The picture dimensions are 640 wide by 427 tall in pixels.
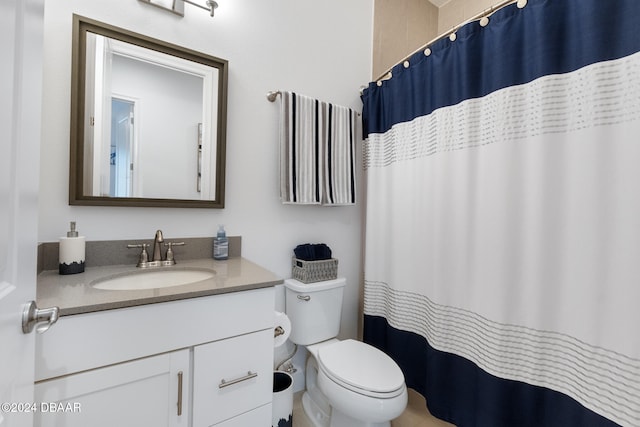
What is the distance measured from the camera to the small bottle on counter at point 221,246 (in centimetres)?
139

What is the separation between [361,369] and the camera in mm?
1272

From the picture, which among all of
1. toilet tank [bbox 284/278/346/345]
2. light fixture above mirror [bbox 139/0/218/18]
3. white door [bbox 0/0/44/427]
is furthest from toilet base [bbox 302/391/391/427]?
light fixture above mirror [bbox 139/0/218/18]

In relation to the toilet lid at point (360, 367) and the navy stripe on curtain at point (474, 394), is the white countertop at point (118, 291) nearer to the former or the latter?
the toilet lid at point (360, 367)

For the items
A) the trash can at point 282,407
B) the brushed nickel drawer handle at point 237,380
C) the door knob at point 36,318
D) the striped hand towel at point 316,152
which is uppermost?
the striped hand towel at point 316,152

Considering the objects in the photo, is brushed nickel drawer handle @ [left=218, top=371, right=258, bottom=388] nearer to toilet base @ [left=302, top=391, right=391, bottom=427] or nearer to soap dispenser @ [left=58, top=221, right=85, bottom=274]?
Answer: toilet base @ [left=302, top=391, right=391, bottom=427]

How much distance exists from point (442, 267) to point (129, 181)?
1.51 meters

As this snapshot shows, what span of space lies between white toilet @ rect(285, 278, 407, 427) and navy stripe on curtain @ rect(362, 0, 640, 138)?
3.78 ft

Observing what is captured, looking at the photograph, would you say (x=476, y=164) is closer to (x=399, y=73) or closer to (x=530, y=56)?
(x=530, y=56)

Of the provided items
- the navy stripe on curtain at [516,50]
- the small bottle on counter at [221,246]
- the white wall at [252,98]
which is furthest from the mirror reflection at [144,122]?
the navy stripe on curtain at [516,50]

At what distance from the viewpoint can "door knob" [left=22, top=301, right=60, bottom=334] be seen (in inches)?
21.2

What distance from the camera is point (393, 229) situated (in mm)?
1681

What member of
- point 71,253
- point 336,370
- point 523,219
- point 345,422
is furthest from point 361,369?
point 71,253

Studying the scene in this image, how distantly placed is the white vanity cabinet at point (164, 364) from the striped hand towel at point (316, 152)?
2.27ft

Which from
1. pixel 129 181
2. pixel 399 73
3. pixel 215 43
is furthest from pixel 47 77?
pixel 399 73
